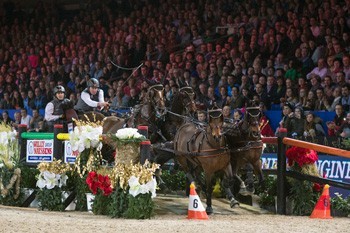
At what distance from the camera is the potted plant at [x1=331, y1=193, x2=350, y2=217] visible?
15305mm

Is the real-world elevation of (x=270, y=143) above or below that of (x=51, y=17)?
below

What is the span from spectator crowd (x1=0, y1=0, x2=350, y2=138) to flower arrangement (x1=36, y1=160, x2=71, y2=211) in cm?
338

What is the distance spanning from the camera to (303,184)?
51.7 ft

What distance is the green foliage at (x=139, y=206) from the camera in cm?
1396

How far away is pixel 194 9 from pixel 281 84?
6869 mm

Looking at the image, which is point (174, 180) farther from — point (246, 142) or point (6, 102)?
point (6, 102)

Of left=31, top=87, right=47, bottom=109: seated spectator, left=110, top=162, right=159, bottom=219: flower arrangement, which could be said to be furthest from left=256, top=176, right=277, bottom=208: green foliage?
left=31, top=87, right=47, bottom=109: seated spectator

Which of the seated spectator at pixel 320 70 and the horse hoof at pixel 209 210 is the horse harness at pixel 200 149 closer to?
the horse hoof at pixel 209 210

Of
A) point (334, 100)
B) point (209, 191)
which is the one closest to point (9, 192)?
point (209, 191)

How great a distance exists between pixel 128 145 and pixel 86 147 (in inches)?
55.8

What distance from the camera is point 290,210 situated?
52.2 ft

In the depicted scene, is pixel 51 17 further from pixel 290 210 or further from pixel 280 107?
pixel 290 210

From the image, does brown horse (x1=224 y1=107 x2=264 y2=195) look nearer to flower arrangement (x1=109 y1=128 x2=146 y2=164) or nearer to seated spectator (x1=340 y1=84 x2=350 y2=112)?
flower arrangement (x1=109 y1=128 x2=146 y2=164)

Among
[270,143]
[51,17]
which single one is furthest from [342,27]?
[51,17]
